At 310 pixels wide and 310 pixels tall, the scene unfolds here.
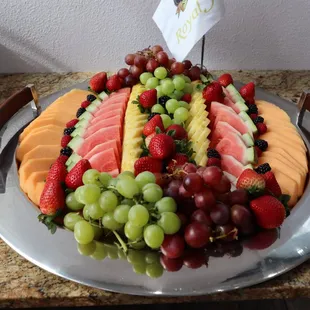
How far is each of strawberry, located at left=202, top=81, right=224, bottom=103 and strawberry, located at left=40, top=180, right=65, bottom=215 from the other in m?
0.64

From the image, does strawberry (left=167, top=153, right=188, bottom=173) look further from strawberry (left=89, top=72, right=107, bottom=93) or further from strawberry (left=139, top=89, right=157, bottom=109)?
strawberry (left=89, top=72, right=107, bottom=93)

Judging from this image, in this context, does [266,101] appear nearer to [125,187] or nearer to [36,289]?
[125,187]

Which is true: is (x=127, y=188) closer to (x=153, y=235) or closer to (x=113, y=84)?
(x=153, y=235)

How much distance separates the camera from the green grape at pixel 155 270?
0.95 m

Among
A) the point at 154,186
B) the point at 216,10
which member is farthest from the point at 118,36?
the point at 154,186

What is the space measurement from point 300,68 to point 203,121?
820 mm

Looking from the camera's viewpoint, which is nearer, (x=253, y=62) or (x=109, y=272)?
(x=109, y=272)

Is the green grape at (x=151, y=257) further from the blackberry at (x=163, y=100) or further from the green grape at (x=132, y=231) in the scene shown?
the blackberry at (x=163, y=100)

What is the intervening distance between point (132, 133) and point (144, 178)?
1.10ft

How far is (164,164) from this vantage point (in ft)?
3.81

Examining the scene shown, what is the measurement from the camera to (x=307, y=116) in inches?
60.2

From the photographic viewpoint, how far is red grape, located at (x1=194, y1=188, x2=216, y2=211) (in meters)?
0.96

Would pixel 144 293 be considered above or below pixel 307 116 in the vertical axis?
above

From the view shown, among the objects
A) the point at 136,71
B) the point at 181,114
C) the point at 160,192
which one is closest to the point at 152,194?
the point at 160,192
